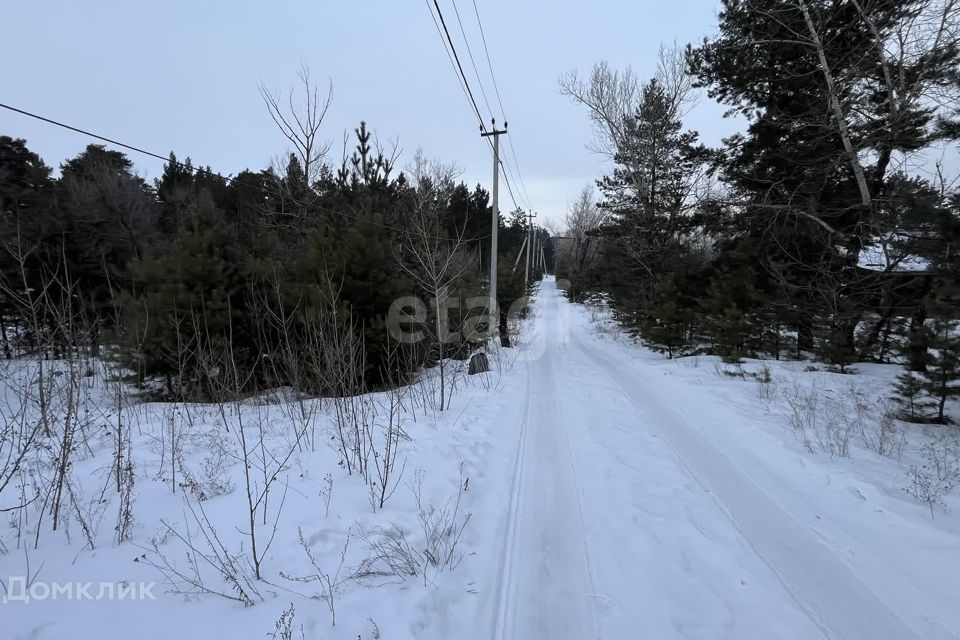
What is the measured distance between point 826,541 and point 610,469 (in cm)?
181

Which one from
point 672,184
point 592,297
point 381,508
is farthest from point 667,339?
point 592,297

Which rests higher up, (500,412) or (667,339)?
(667,339)

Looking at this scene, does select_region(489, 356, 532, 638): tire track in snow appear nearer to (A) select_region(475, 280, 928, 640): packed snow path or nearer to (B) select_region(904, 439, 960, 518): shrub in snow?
(A) select_region(475, 280, 928, 640): packed snow path

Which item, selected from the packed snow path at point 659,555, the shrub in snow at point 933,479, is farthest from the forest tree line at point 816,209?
the packed snow path at point 659,555

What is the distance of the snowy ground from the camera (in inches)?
87.2

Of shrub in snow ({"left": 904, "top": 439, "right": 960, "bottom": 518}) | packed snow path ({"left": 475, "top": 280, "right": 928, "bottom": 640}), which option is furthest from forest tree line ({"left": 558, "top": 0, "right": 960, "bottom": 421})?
packed snow path ({"left": 475, "top": 280, "right": 928, "bottom": 640})

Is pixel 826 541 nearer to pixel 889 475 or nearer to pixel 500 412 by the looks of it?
pixel 889 475

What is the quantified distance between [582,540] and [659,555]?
568 mm

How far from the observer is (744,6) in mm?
10414

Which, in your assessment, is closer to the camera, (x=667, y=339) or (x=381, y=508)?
(x=381, y=508)

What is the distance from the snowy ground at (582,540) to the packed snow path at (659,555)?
0.04 feet

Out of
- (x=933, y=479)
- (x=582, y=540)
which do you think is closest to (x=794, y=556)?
(x=582, y=540)

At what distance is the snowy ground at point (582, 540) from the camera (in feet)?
7.27

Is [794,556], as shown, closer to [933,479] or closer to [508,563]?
[508,563]
